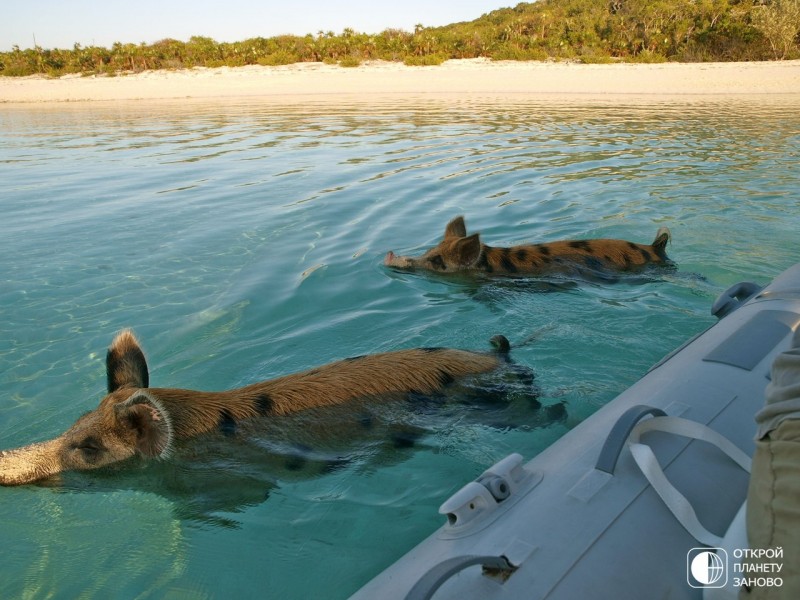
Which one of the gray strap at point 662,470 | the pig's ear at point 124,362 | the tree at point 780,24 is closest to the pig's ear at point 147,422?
the pig's ear at point 124,362

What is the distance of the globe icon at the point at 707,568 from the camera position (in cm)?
215

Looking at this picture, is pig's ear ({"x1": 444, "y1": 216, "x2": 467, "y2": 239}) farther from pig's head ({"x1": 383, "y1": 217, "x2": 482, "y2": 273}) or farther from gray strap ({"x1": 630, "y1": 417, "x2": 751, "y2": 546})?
gray strap ({"x1": 630, "y1": 417, "x2": 751, "y2": 546})

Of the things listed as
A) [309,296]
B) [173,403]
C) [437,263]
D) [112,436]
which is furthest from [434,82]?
[112,436]

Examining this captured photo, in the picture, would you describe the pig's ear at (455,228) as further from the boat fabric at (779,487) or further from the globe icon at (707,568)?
the boat fabric at (779,487)

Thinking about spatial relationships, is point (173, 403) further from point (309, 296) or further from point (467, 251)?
point (467, 251)

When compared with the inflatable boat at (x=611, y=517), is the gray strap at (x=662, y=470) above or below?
above

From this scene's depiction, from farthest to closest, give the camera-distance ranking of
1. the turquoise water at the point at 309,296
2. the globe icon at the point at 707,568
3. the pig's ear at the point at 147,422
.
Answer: the turquoise water at the point at 309,296
the pig's ear at the point at 147,422
the globe icon at the point at 707,568

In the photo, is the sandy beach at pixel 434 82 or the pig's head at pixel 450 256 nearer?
the pig's head at pixel 450 256

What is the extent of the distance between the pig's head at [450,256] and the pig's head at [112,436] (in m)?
4.38

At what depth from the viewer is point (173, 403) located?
393 cm

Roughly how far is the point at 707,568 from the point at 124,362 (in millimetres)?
3325

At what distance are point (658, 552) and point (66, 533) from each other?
3.34m

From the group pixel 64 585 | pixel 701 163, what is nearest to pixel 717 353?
pixel 64 585

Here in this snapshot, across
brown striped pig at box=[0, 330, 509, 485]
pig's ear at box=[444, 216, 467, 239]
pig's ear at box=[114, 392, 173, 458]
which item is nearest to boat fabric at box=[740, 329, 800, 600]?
brown striped pig at box=[0, 330, 509, 485]
